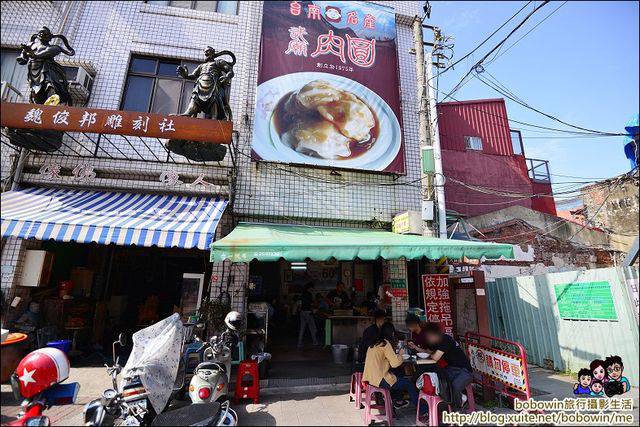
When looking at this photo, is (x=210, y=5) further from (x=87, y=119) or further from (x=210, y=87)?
(x=87, y=119)

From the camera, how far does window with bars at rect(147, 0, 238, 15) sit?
33.7 feet

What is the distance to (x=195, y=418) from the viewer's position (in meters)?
4.48

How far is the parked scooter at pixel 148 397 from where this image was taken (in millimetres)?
4289

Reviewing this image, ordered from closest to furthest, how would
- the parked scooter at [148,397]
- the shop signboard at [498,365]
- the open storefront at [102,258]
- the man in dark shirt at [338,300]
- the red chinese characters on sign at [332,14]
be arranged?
1. the parked scooter at [148,397]
2. the shop signboard at [498,365]
3. the open storefront at [102,258]
4. the red chinese characters on sign at [332,14]
5. the man in dark shirt at [338,300]

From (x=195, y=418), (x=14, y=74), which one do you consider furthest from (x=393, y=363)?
(x=14, y=74)

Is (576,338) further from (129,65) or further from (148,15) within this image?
(148,15)

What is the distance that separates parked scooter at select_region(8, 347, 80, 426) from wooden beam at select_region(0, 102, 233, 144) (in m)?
4.66

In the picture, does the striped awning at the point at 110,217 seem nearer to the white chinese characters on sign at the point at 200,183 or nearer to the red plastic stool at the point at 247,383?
the white chinese characters on sign at the point at 200,183

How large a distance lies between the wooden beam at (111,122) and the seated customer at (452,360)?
5998 mm

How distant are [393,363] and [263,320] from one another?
4.38m

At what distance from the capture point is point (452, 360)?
211 inches

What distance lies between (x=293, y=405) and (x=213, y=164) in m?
6.20

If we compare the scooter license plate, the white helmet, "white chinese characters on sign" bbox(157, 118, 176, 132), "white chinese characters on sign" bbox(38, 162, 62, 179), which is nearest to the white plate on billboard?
"white chinese characters on sign" bbox(157, 118, 176, 132)

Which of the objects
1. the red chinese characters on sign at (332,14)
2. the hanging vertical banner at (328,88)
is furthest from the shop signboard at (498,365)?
the red chinese characters on sign at (332,14)
